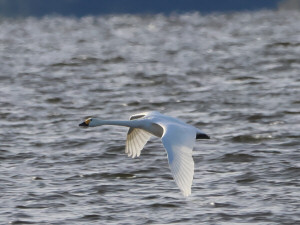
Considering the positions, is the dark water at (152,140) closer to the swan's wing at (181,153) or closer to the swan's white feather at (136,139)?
→ the swan's white feather at (136,139)

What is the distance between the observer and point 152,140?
1560 centimetres

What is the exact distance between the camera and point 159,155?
1446 cm

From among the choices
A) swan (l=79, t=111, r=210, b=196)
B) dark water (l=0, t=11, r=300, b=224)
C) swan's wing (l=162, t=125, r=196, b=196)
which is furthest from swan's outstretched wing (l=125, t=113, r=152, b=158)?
swan's wing (l=162, t=125, r=196, b=196)

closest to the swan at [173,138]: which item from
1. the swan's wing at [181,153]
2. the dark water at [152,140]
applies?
the swan's wing at [181,153]

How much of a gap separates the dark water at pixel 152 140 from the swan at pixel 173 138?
2.42ft

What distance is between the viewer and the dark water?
11.5 m

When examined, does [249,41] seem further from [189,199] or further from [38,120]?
[189,199]

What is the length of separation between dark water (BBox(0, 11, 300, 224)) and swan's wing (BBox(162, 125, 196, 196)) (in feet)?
3.38

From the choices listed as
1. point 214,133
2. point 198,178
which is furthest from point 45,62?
point 198,178

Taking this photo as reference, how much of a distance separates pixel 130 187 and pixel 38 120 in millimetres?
5949

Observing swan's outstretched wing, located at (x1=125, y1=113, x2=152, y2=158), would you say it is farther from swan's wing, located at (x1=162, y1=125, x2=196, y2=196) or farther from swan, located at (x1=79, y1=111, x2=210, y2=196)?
swan's wing, located at (x1=162, y1=125, x2=196, y2=196)

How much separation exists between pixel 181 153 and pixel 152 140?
5.76 metres

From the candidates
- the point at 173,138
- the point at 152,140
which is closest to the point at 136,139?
the point at 173,138

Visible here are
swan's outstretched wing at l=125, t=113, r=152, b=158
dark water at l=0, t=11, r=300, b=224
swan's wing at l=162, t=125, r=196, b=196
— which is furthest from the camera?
swan's outstretched wing at l=125, t=113, r=152, b=158
